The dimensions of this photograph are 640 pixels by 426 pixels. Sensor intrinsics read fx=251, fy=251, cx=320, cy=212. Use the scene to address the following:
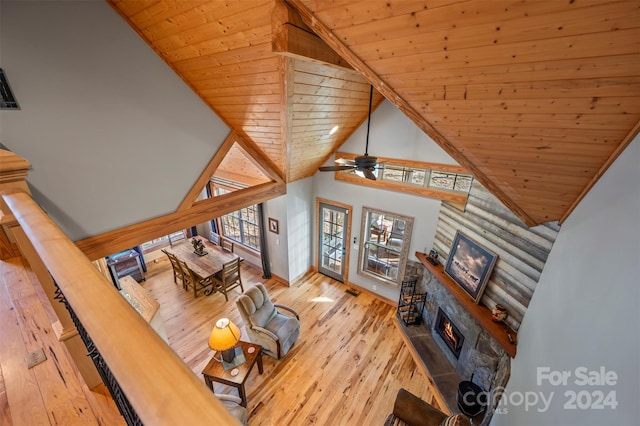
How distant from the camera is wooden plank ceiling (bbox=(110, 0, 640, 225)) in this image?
3.91ft

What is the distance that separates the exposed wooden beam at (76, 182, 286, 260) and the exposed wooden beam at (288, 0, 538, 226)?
2.91 meters

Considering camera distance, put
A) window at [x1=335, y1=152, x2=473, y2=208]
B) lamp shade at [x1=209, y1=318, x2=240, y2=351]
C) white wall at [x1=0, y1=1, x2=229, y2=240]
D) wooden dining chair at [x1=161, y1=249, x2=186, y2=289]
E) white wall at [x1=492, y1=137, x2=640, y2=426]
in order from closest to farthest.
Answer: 1. white wall at [x1=492, y1=137, x2=640, y2=426]
2. white wall at [x1=0, y1=1, x2=229, y2=240]
3. lamp shade at [x1=209, y1=318, x2=240, y2=351]
4. window at [x1=335, y1=152, x2=473, y2=208]
5. wooden dining chair at [x1=161, y1=249, x2=186, y2=289]

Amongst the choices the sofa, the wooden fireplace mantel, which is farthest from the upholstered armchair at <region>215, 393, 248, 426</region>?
the wooden fireplace mantel

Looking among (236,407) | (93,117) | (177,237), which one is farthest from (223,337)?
(177,237)

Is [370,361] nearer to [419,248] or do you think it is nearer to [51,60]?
[419,248]

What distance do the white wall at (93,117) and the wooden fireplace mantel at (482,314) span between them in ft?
13.3

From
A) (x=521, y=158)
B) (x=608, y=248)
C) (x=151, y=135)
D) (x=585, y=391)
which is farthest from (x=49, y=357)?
(x=608, y=248)

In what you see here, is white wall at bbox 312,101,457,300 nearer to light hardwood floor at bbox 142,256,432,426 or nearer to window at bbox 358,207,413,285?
window at bbox 358,207,413,285

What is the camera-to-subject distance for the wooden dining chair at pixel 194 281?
17.4ft

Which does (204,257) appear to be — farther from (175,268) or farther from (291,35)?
(291,35)

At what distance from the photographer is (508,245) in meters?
2.88

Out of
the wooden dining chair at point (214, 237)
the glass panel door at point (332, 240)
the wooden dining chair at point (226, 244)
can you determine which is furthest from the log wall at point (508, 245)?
the wooden dining chair at point (214, 237)

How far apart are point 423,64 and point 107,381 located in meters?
2.23

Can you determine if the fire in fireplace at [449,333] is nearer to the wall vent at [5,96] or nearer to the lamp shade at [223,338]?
the lamp shade at [223,338]
